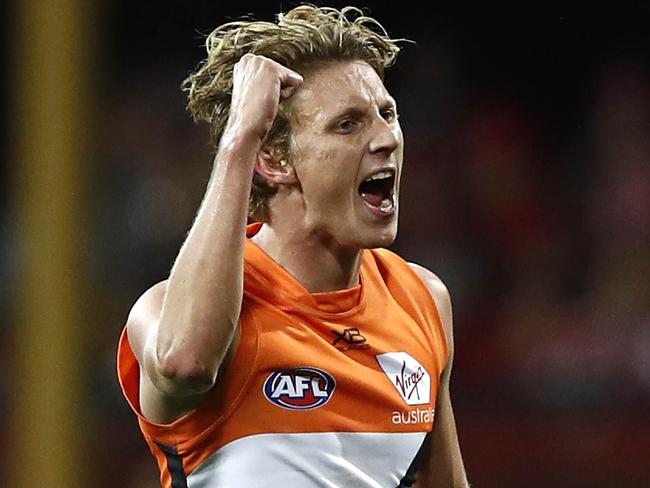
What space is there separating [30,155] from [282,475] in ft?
1.89

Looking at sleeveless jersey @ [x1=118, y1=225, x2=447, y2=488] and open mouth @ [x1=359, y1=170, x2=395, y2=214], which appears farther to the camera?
open mouth @ [x1=359, y1=170, x2=395, y2=214]

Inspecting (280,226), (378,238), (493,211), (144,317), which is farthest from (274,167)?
(493,211)

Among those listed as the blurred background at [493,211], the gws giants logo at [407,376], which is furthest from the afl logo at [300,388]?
the blurred background at [493,211]

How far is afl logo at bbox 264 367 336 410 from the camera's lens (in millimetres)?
2119

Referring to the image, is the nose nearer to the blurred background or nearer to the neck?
the neck

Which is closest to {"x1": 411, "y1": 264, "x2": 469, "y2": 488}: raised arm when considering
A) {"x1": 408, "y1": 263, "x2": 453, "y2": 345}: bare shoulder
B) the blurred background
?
{"x1": 408, "y1": 263, "x2": 453, "y2": 345}: bare shoulder

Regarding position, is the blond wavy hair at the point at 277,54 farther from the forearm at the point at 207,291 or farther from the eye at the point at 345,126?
the forearm at the point at 207,291

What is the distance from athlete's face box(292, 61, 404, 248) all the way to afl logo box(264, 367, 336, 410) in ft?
0.68

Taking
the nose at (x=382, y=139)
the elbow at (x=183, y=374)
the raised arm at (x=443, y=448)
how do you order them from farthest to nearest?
the raised arm at (x=443, y=448) → the nose at (x=382, y=139) → the elbow at (x=183, y=374)

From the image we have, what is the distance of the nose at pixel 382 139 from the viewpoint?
220 centimetres

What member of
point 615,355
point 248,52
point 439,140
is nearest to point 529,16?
point 439,140

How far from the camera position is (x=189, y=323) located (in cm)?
196

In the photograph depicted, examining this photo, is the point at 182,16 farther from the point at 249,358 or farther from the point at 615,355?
the point at 249,358

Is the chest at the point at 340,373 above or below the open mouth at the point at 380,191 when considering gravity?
below
